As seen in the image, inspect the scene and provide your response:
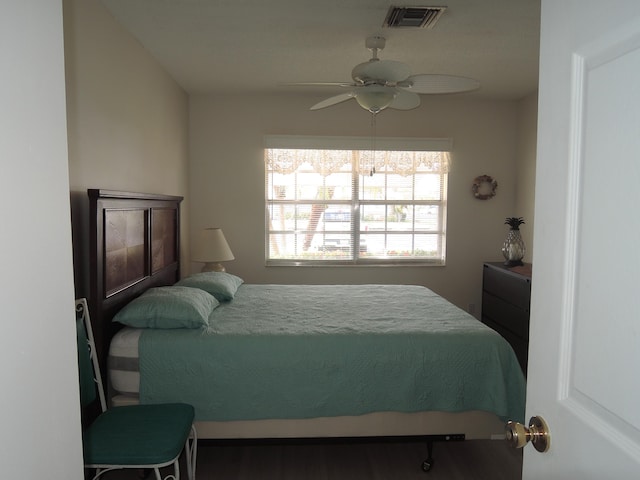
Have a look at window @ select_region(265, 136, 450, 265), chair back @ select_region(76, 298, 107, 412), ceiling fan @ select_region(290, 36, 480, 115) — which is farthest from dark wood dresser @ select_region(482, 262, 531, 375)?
chair back @ select_region(76, 298, 107, 412)

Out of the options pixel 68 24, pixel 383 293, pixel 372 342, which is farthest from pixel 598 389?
pixel 383 293

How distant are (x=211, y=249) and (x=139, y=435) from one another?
2.37m

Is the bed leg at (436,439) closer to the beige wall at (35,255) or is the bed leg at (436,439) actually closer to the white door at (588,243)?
the white door at (588,243)

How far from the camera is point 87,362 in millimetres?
2041

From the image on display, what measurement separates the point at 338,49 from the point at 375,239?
85.8 inches

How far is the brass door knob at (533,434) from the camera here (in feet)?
2.83

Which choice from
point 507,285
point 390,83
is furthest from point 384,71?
point 507,285

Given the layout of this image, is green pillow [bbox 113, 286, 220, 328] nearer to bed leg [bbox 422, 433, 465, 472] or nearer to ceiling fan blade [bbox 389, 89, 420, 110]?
bed leg [bbox 422, 433, 465, 472]

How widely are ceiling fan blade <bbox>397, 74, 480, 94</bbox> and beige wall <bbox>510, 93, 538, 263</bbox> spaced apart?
218cm

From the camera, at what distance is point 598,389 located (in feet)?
2.39

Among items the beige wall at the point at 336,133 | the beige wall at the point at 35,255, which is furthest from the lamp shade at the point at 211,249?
the beige wall at the point at 35,255

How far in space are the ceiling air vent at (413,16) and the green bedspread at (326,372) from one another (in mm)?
1832

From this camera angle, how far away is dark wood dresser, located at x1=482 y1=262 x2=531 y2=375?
376 centimetres

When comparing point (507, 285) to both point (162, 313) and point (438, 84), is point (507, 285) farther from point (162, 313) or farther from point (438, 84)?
point (162, 313)
